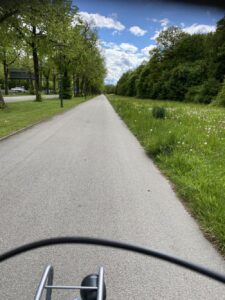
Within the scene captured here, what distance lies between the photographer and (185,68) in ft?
161

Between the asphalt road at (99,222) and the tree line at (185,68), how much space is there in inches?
1127

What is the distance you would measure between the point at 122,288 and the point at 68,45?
93.2 feet

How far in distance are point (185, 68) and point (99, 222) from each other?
1885 inches

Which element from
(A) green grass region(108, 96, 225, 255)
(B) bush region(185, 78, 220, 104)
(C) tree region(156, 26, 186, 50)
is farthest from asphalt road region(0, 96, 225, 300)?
(C) tree region(156, 26, 186, 50)

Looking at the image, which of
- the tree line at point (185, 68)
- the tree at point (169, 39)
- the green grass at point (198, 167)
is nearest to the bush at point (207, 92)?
the tree line at point (185, 68)

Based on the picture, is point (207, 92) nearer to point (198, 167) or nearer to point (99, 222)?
point (198, 167)

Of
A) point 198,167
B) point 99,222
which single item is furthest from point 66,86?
point 99,222

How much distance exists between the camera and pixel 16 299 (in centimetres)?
270

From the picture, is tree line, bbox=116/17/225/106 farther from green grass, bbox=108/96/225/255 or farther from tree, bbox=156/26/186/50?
green grass, bbox=108/96/225/255

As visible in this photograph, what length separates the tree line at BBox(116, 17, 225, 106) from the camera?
40062 millimetres

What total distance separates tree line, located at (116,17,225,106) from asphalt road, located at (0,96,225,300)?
93.9 ft

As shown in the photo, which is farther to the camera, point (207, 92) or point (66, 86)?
point (66, 86)

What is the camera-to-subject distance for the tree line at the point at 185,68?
131 feet

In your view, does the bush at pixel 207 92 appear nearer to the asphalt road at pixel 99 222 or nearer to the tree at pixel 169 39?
the tree at pixel 169 39
